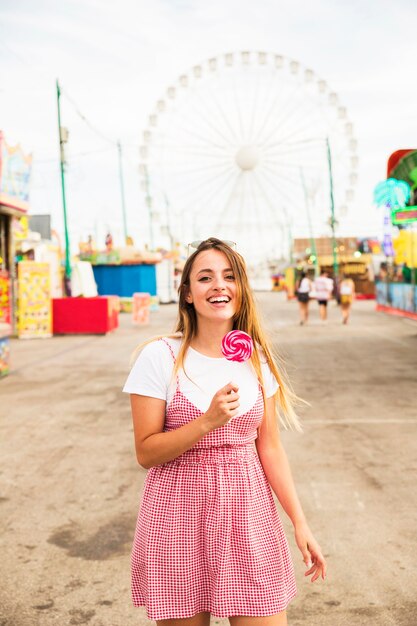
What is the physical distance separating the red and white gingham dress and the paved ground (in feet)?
4.13

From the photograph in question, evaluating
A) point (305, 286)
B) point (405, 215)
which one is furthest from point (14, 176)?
point (305, 286)

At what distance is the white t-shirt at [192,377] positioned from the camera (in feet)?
7.60

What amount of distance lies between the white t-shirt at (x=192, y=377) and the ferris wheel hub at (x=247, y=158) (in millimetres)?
27194

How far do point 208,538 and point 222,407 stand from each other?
0.42 m

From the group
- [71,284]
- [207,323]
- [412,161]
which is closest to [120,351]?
[412,161]

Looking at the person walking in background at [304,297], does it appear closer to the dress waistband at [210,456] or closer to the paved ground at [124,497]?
the paved ground at [124,497]

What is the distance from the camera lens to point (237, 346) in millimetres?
2182

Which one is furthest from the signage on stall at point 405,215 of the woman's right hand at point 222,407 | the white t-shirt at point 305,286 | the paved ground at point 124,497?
the woman's right hand at point 222,407

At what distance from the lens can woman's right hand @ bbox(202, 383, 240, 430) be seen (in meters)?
2.12

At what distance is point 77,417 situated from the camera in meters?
8.34

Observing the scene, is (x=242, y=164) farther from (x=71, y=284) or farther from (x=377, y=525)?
(x=377, y=525)

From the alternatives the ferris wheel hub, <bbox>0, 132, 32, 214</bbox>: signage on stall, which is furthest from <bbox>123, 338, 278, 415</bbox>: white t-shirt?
the ferris wheel hub

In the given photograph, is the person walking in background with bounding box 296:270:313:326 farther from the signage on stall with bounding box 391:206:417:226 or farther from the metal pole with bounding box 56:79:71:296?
the metal pole with bounding box 56:79:71:296

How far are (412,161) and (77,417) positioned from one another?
1066cm
